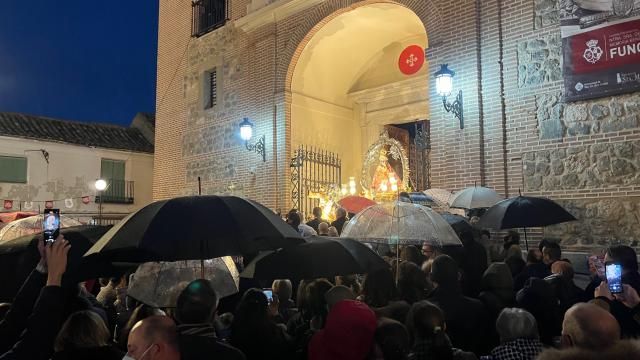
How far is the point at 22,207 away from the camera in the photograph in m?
24.7

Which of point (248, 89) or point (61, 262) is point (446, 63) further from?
point (61, 262)

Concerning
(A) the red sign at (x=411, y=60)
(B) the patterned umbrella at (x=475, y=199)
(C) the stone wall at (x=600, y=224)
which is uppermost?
(A) the red sign at (x=411, y=60)

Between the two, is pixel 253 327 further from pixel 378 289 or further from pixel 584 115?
pixel 584 115

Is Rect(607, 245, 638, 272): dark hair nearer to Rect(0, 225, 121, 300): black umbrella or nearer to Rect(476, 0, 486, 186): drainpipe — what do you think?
Rect(0, 225, 121, 300): black umbrella

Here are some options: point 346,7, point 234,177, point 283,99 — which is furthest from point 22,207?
point 346,7

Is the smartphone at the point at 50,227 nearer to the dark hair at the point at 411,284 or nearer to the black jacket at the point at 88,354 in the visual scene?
the black jacket at the point at 88,354

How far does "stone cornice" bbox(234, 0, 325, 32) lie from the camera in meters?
14.1

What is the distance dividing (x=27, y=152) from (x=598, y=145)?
23.2 metres

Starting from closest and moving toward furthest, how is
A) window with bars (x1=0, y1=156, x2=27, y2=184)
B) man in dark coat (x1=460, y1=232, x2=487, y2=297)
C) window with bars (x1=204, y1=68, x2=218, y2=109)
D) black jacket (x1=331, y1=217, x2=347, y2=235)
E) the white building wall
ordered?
man in dark coat (x1=460, y1=232, x2=487, y2=297) → black jacket (x1=331, y1=217, x2=347, y2=235) → window with bars (x1=204, y1=68, x2=218, y2=109) → window with bars (x1=0, y1=156, x2=27, y2=184) → the white building wall

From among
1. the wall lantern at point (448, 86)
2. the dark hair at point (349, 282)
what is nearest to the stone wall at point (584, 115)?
the wall lantern at point (448, 86)

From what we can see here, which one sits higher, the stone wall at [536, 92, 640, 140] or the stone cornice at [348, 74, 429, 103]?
the stone cornice at [348, 74, 429, 103]

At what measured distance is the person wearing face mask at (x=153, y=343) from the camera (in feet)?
9.14

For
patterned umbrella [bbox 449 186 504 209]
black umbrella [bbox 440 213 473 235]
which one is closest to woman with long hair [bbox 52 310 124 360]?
black umbrella [bbox 440 213 473 235]

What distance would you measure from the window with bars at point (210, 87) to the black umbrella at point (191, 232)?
1295 centimetres
